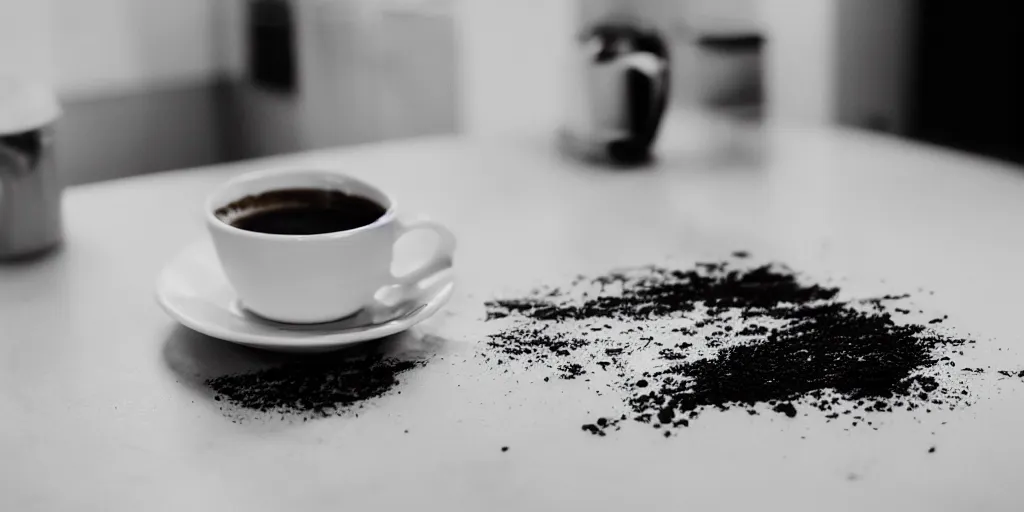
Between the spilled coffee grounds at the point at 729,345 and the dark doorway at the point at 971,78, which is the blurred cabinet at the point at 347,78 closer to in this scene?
the dark doorway at the point at 971,78

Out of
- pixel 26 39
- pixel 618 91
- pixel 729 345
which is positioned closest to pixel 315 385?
pixel 729 345

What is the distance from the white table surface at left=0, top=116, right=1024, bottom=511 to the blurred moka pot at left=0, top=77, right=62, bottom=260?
3 centimetres

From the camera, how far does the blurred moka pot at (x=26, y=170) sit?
818mm

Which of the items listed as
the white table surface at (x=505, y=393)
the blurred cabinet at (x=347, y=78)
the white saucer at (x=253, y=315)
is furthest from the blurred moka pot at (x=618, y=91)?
the blurred cabinet at (x=347, y=78)

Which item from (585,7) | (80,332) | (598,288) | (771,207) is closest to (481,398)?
(598,288)

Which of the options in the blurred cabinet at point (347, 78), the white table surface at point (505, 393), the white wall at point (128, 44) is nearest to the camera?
the white table surface at point (505, 393)

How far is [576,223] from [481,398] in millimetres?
392

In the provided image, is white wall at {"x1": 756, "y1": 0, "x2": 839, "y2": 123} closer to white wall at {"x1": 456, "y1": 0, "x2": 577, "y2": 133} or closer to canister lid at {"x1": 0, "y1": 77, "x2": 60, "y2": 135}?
white wall at {"x1": 456, "y1": 0, "x2": 577, "y2": 133}

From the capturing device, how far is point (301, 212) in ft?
2.37

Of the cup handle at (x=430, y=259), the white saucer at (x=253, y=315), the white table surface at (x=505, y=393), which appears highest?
the cup handle at (x=430, y=259)

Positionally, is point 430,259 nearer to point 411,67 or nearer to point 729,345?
point 729,345

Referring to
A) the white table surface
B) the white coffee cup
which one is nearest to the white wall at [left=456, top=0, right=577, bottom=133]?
the white table surface

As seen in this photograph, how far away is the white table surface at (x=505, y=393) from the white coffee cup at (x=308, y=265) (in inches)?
1.9

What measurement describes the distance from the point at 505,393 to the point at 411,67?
1.55 metres
